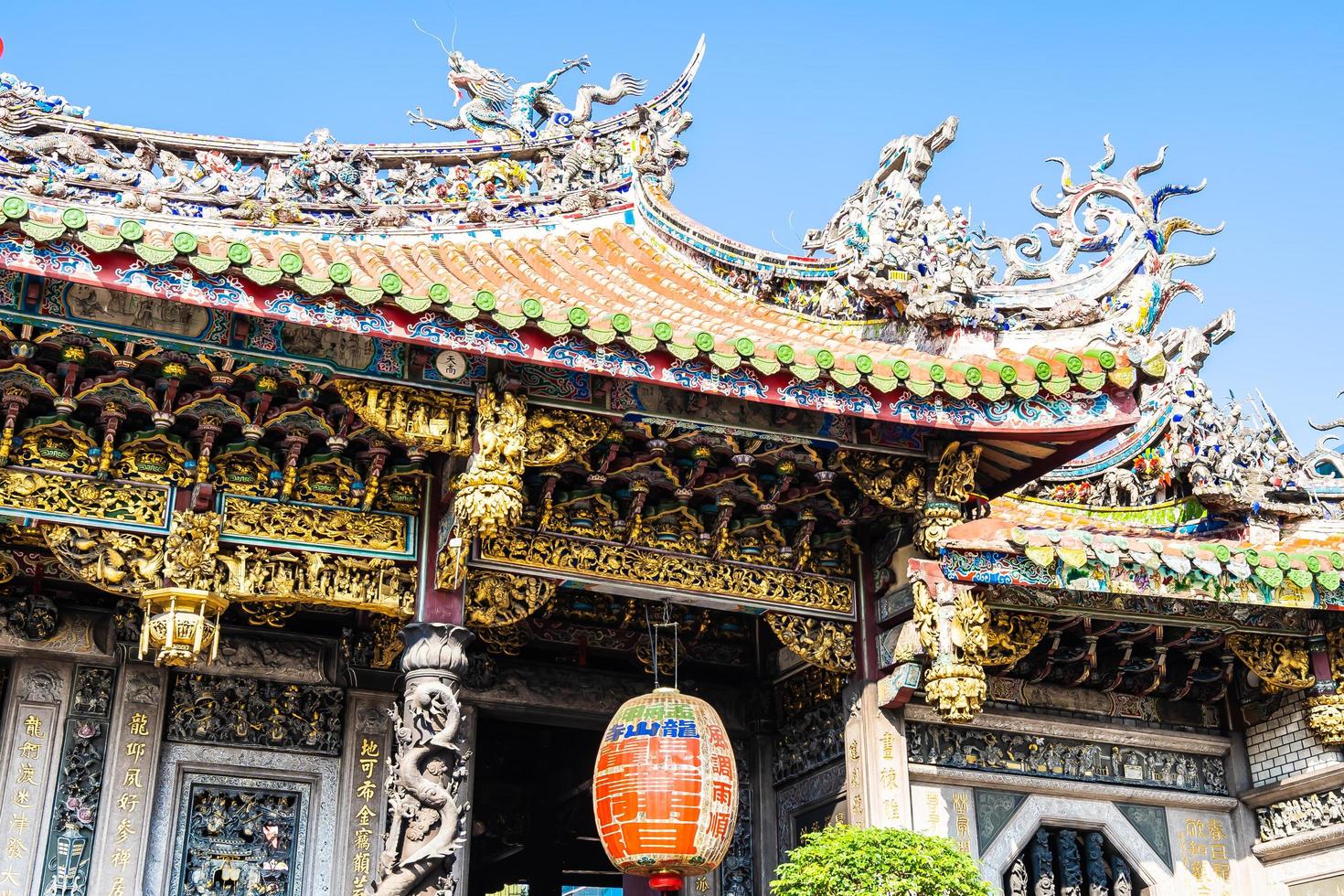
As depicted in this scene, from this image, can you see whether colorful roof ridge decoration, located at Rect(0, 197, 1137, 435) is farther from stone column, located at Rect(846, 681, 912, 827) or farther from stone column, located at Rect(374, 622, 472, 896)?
stone column, located at Rect(846, 681, 912, 827)

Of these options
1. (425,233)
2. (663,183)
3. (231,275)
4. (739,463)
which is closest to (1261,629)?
(739,463)

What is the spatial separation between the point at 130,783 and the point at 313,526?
191cm

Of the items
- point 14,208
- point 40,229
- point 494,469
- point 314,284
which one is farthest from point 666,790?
point 14,208

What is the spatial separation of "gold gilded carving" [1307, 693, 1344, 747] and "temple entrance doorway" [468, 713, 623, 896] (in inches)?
178

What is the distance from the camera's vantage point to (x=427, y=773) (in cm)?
675

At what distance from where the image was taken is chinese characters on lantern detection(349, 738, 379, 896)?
8.27m

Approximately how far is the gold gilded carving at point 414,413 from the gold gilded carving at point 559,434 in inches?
12.2

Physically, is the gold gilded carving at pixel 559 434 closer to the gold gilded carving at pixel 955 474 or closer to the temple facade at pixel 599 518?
the temple facade at pixel 599 518

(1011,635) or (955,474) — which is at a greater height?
(955,474)

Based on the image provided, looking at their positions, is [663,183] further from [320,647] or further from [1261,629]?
[1261,629]

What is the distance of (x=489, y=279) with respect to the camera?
7961mm

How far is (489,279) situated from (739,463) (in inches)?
65.7

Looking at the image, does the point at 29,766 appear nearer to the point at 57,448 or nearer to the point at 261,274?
the point at 57,448

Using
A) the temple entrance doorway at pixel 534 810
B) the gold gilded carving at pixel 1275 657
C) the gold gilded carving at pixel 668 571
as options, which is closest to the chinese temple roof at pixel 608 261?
the gold gilded carving at pixel 668 571
